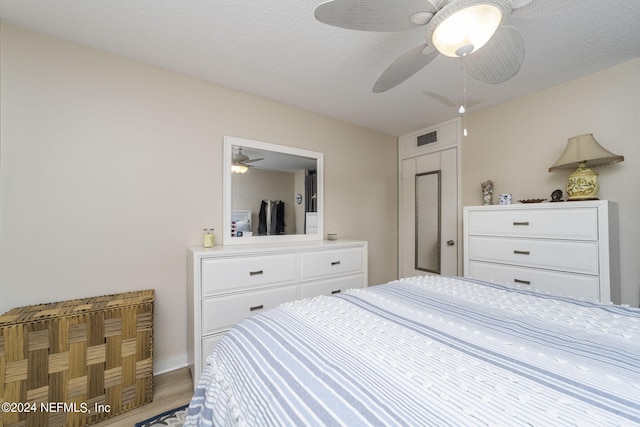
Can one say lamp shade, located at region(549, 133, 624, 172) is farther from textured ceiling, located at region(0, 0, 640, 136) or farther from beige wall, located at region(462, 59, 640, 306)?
textured ceiling, located at region(0, 0, 640, 136)

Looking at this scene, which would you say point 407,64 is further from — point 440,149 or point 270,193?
point 440,149

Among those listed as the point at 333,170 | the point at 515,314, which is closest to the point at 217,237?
the point at 333,170

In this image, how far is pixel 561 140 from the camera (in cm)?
213

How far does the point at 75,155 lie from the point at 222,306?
145 cm

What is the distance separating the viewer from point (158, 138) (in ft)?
6.37

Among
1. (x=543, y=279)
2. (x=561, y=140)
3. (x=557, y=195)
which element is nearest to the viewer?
(x=543, y=279)

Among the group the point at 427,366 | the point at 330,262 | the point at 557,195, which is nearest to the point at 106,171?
the point at 330,262

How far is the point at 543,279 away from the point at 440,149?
1750 mm

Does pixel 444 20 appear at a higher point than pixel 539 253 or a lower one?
higher

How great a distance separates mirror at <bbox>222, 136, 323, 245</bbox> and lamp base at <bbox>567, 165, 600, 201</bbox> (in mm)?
2165

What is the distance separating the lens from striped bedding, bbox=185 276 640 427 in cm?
51

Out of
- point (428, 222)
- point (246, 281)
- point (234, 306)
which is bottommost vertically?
point (234, 306)

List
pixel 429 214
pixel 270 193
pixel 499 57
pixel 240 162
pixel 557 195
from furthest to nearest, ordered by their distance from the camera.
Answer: pixel 429 214 < pixel 270 193 < pixel 240 162 < pixel 557 195 < pixel 499 57

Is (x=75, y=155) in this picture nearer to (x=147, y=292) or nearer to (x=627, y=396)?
(x=147, y=292)
